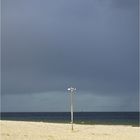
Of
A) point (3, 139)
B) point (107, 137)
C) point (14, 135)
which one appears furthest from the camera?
point (107, 137)

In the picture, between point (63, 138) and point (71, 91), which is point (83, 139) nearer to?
point (63, 138)

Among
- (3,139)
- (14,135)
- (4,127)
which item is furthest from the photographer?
(4,127)

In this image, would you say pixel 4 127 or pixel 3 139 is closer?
pixel 3 139

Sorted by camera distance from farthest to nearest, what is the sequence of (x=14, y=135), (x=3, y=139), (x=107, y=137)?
(x=107, y=137) → (x=14, y=135) → (x=3, y=139)

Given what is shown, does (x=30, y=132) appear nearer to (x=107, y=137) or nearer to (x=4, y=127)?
(x=4, y=127)

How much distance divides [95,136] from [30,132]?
5971 millimetres

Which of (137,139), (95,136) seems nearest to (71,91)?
(95,136)

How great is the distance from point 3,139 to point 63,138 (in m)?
5.38

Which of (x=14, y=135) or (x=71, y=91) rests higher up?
(x=71, y=91)

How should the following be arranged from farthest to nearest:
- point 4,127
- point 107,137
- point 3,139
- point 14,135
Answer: point 4,127 < point 107,137 < point 14,135 < point 3,139

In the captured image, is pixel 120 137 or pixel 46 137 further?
pixel 120 137

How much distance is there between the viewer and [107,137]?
138 ft

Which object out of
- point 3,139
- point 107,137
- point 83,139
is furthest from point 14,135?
point 107,137

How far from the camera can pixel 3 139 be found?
121 ft
